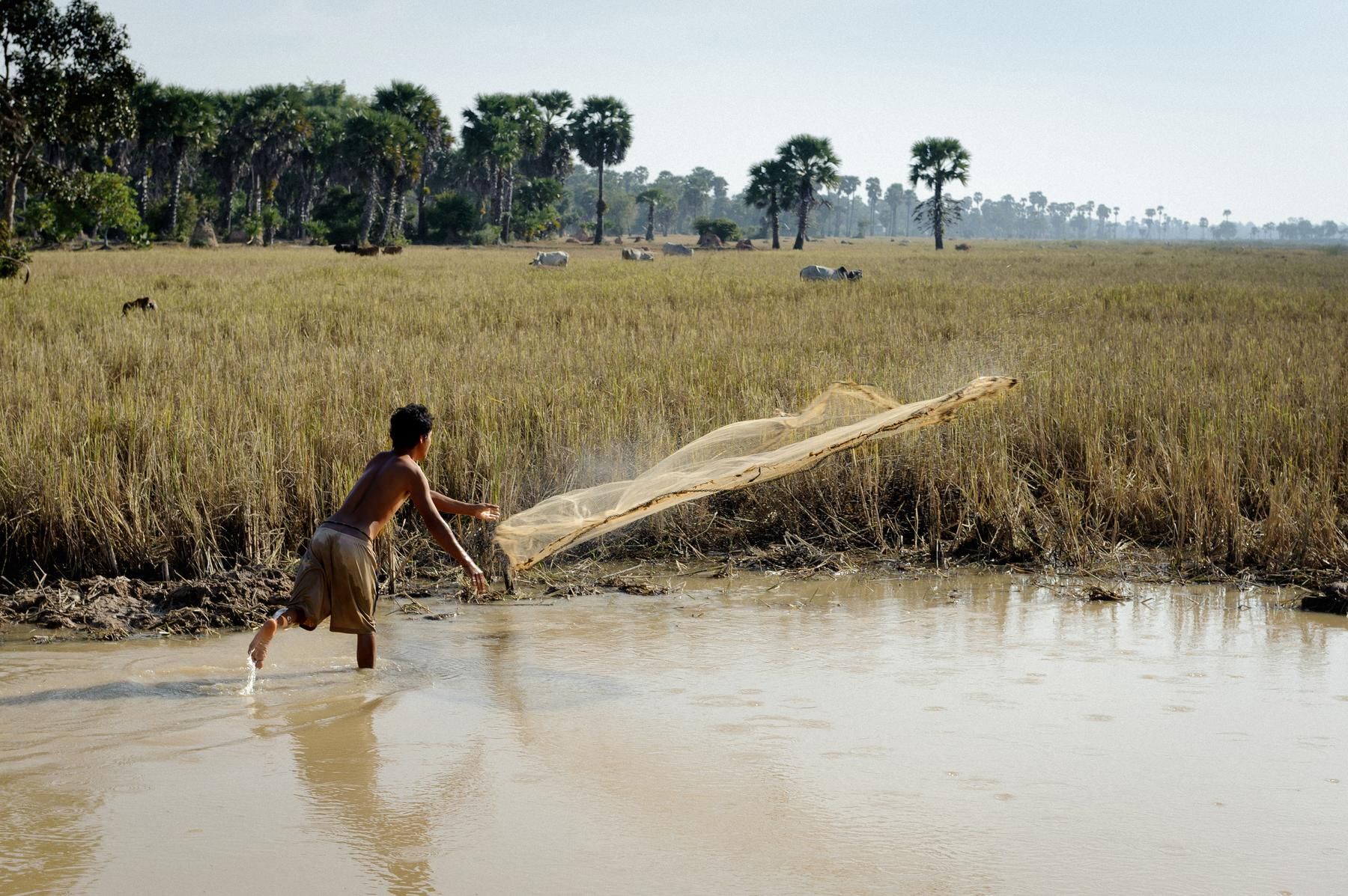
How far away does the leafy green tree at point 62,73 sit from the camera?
2098 cm

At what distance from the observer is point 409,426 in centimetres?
416

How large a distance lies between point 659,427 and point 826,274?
686 inches

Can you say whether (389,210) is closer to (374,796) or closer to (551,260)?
(551,260)

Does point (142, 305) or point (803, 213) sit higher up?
point (803, 213)

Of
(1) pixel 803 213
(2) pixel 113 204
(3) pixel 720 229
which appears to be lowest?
(2) pixel 113 204

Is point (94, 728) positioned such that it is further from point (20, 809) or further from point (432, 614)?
point (432, 614)

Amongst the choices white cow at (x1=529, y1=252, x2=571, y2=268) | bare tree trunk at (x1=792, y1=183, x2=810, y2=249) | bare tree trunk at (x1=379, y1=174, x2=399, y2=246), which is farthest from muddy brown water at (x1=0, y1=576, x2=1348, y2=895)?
bare tree trunk at (x1=792, y1=183, x2=810, y2=249)

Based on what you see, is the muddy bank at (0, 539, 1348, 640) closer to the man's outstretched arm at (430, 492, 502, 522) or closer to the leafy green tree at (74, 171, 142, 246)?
the man's outstretched arm at (430, 492, 502, 522)

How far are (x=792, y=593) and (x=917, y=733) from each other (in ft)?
6.18

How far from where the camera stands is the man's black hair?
163 inches

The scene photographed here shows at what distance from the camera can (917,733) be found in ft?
12.0

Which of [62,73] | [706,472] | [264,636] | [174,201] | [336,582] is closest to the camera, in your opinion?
[264,636]

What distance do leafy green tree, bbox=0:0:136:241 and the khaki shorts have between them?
66.5ft

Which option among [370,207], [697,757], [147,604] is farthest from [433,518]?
[370,207]
